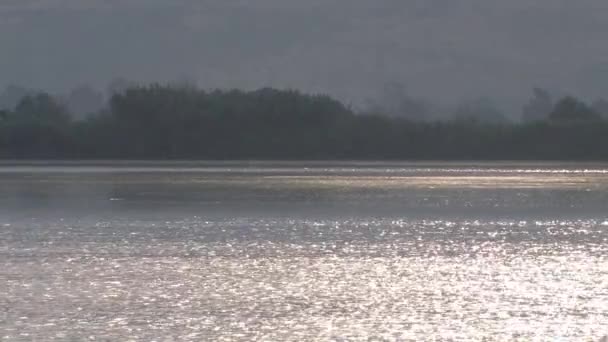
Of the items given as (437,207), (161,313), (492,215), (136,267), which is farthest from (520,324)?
(437,207)

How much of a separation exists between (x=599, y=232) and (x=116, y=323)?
1795 cm

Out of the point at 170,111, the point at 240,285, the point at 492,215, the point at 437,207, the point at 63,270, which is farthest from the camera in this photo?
the point at 170,111

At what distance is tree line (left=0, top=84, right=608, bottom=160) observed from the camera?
3999 inches

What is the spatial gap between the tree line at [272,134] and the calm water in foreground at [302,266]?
50454 mm

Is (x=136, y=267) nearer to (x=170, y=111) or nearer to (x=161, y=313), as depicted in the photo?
(x=161, y=313)

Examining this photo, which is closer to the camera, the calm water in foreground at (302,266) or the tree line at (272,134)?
the calm water in foreground at (302,266)

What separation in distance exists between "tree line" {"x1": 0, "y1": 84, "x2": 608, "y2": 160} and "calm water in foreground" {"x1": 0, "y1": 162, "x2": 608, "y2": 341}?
5045 centimetres

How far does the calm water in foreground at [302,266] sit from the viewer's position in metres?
18.8

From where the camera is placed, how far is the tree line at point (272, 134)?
10156 cm

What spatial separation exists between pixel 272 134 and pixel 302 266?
77.9 meters

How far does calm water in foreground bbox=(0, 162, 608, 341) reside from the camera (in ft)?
61.7

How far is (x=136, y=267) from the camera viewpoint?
1006 inches

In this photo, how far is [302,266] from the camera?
85.0 feet

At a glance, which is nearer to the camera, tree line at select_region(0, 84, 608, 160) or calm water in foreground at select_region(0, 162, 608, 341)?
calm water in foreground at select_region(0, 162, 608, 341)
